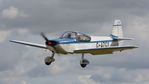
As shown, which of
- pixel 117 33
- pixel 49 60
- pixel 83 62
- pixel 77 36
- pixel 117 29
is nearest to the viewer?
pixel 49 60

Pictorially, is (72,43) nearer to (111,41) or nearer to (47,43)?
(47,43)

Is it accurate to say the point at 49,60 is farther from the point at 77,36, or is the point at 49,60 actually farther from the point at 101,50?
the point at 101,50

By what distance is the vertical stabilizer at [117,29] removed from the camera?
6451cm

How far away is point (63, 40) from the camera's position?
172 ft

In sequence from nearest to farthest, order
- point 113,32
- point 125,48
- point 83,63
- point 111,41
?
point 125,48
point 83,63
point 111,41
point 113,32

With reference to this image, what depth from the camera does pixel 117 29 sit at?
6550cm

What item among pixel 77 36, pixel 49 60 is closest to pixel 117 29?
pixel 77 36

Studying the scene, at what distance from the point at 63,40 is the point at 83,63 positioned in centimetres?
359

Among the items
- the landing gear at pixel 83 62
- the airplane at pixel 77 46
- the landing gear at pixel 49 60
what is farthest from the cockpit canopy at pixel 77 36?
the landing gear at pixel 49 60

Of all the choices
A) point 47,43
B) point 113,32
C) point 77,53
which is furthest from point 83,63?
point 113,32

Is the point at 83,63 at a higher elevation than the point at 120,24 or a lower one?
lower

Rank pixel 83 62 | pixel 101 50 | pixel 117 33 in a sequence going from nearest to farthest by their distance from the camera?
1. pixel 101 50
2. pixel 83 62
3. pixel 117 33

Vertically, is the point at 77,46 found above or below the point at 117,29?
below

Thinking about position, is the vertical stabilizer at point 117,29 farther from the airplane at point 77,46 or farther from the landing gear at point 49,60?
the landing gear at point 49,60
